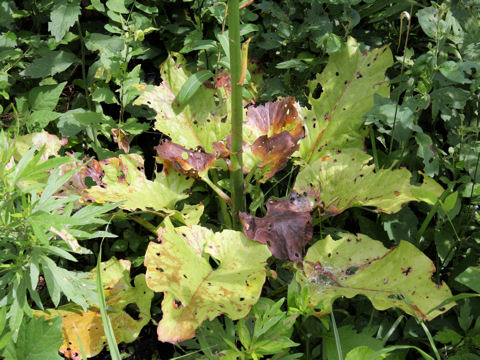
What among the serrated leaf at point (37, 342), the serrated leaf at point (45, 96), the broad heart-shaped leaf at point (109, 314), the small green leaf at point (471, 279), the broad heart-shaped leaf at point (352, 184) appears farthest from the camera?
the serrated leaf at point (45, 96)

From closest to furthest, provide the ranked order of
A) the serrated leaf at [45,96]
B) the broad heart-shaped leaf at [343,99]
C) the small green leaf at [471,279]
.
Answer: the small green leaf at [471,279]
the broad heart-shaped leaf at [343,99]
the serrated leaf at [45,96]

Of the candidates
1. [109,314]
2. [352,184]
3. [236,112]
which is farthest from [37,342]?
[352,184]

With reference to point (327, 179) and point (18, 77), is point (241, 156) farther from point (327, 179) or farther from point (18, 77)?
point (18, 77)

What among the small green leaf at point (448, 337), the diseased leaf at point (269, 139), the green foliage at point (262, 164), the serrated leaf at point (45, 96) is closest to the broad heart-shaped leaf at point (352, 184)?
the green foliage at point (262, 164)

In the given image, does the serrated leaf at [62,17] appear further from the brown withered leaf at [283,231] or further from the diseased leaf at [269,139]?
the brown withered leaf at [283,231]

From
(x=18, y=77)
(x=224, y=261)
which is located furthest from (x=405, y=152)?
(x=18, y=77)

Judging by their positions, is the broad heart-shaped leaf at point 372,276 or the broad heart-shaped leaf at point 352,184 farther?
the broad heart-shaped leaf at point 352,184
